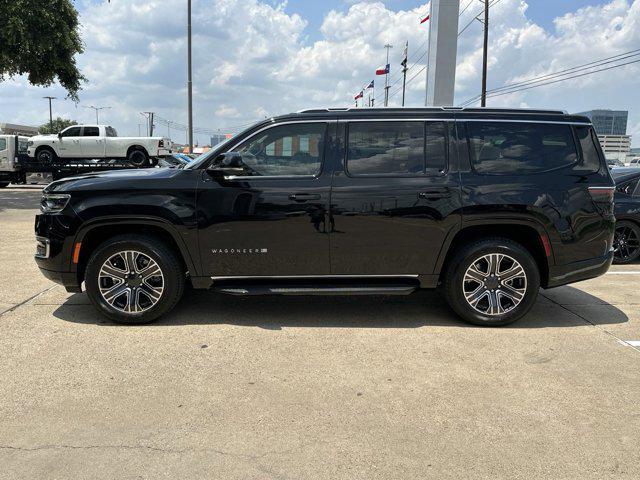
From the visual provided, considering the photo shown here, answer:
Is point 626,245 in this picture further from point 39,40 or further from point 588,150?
point 39,40

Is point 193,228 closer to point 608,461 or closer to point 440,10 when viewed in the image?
point 608,461

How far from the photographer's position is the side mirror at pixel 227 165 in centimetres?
456

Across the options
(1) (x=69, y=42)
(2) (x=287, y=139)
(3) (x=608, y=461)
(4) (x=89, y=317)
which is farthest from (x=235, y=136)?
(1) (x=69, y=42)

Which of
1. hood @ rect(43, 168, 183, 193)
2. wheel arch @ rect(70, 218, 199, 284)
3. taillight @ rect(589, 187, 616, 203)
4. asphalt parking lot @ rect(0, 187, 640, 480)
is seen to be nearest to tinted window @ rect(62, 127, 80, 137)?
asphalt parking lot @ rect(0, 187, 640, 480)

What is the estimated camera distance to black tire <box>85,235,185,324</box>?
4.80 metres

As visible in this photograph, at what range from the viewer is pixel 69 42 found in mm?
16281

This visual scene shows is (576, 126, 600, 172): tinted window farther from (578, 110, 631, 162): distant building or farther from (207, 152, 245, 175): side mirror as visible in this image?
(578, 110, 631, 162): distant building

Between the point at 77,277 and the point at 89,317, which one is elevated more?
the point at 77,277

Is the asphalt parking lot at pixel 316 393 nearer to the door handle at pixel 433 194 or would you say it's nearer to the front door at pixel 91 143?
the door handle at pixel 433 194

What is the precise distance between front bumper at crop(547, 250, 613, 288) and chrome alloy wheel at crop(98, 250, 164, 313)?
3725 mm

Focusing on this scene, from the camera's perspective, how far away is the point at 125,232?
4.94 meters

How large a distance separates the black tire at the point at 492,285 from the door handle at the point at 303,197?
1.45 meters

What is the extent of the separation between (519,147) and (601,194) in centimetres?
89

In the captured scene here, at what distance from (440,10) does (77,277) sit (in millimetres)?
24144
